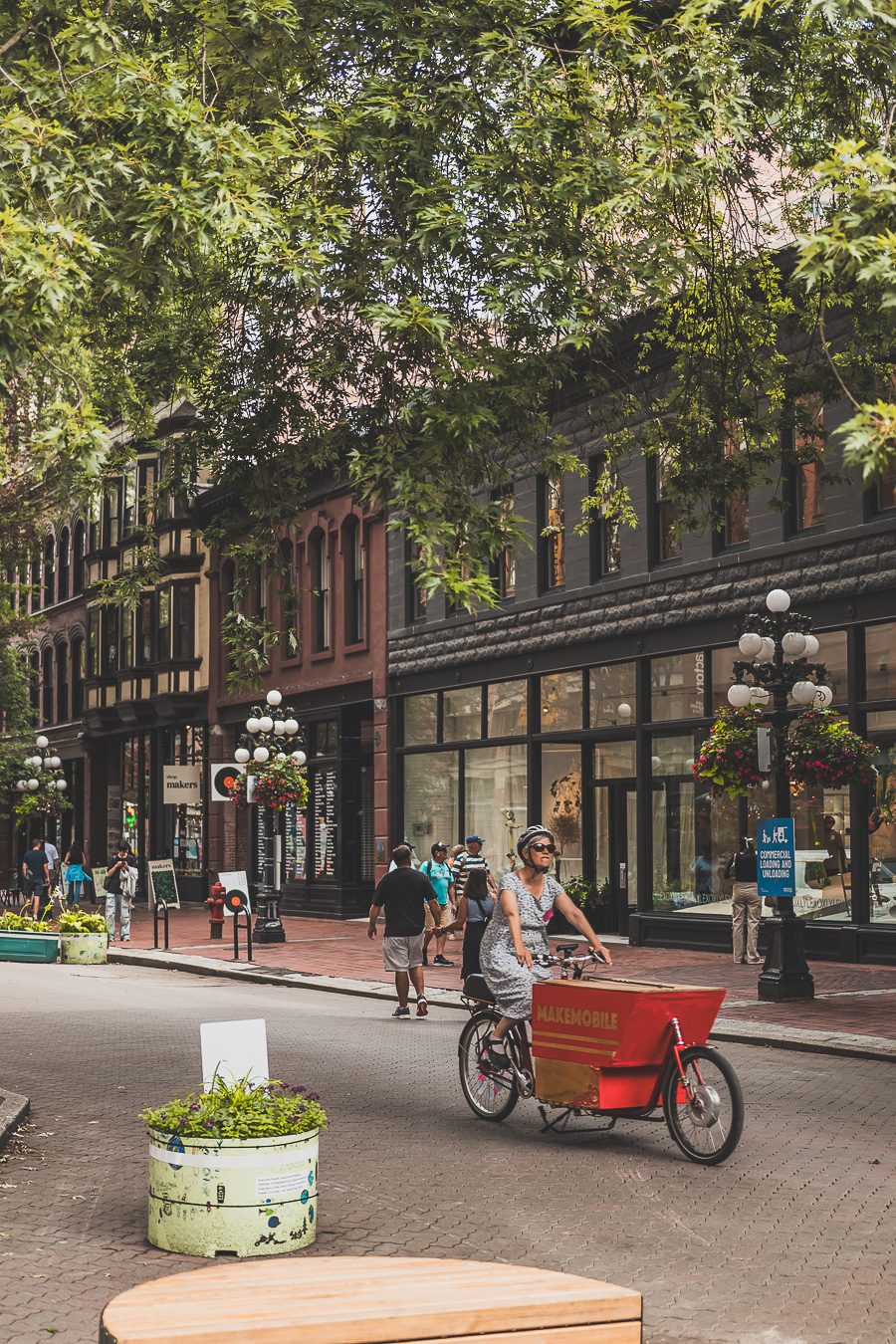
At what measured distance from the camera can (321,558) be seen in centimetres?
3734

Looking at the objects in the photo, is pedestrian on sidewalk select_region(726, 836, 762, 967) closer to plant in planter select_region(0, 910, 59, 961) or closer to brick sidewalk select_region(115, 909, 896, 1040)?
brick sidewalk select_region(115, 909, 896, 1040)

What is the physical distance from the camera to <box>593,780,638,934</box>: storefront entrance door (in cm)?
2705

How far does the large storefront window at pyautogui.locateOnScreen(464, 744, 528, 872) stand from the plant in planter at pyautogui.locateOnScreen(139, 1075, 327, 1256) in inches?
868

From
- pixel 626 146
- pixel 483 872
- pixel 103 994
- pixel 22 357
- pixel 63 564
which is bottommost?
pixel 103 994

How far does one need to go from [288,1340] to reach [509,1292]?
638 millimetres

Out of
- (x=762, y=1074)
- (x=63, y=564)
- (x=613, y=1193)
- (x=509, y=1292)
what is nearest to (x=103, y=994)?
(x=762, y=1074)

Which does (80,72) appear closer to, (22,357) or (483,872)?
(22,357)

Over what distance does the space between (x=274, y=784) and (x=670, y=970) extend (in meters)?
10.9

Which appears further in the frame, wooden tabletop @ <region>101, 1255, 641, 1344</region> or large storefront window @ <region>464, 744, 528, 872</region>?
large storefront window @ <region>464, 744, 528, 872</region>

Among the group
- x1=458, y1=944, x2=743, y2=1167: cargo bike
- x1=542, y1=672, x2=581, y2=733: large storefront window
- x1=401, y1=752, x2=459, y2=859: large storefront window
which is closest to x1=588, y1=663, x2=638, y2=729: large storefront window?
x1=542, y1=672, x2=581, y2=733: large storefront window

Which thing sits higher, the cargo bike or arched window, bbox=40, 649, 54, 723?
arched window, bbox=40, 649, 54, 723

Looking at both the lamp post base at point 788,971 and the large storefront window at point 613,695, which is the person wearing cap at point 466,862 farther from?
the lamp post base at point 788,971

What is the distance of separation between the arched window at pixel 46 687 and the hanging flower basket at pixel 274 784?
2688 centimetres

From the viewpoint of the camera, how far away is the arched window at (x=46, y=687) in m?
55.5
